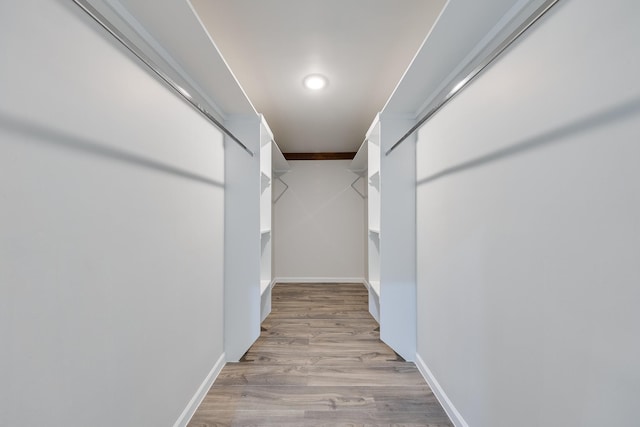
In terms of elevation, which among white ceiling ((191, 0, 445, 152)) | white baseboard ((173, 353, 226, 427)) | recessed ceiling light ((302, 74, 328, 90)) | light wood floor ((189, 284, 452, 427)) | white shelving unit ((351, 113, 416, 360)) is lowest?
light wood floor ((189, 284, 452, 427))

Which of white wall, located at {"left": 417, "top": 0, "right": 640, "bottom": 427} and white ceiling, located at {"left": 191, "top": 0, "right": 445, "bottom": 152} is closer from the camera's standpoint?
white wall, located at {"left": 417, "top": 0, "right": 640, "bottom": 427}

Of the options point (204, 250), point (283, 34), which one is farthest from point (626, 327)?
point (283, 34)

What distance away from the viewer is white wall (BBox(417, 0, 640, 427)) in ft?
1.95

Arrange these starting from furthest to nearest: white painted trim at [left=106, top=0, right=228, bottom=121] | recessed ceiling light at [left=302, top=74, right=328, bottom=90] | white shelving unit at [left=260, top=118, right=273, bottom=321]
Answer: white shelving unit at [left=260, top=118, right=273, bottom=321]
recessed ceiling light at [left=302, top=74, right=328, bottom=90]
white painted trim at [left=106, top=0, right=228, bottom=121]

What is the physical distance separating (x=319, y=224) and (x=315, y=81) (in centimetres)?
265

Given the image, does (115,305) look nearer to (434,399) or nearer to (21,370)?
(21,370)

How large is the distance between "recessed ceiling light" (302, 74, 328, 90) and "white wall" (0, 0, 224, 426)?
1004mm

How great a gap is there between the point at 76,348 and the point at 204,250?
2.76ft

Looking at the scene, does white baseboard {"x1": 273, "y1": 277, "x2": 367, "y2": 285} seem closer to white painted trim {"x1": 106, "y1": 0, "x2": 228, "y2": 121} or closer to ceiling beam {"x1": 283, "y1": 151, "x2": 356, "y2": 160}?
ceiling beam {"x1": 283, "y1": 151, "x2": 356, "y2": 160}

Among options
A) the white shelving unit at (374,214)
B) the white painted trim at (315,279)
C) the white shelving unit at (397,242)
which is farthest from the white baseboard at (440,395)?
the white painted trim at (315,279)

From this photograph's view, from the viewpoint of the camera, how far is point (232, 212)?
189cm

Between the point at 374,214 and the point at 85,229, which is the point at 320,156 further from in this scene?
the point at 85,229

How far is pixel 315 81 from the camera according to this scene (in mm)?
1956

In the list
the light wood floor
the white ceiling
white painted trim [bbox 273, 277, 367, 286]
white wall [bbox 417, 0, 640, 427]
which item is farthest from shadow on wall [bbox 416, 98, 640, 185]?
white painted trim [bbox 273, 277, 367, 286]
